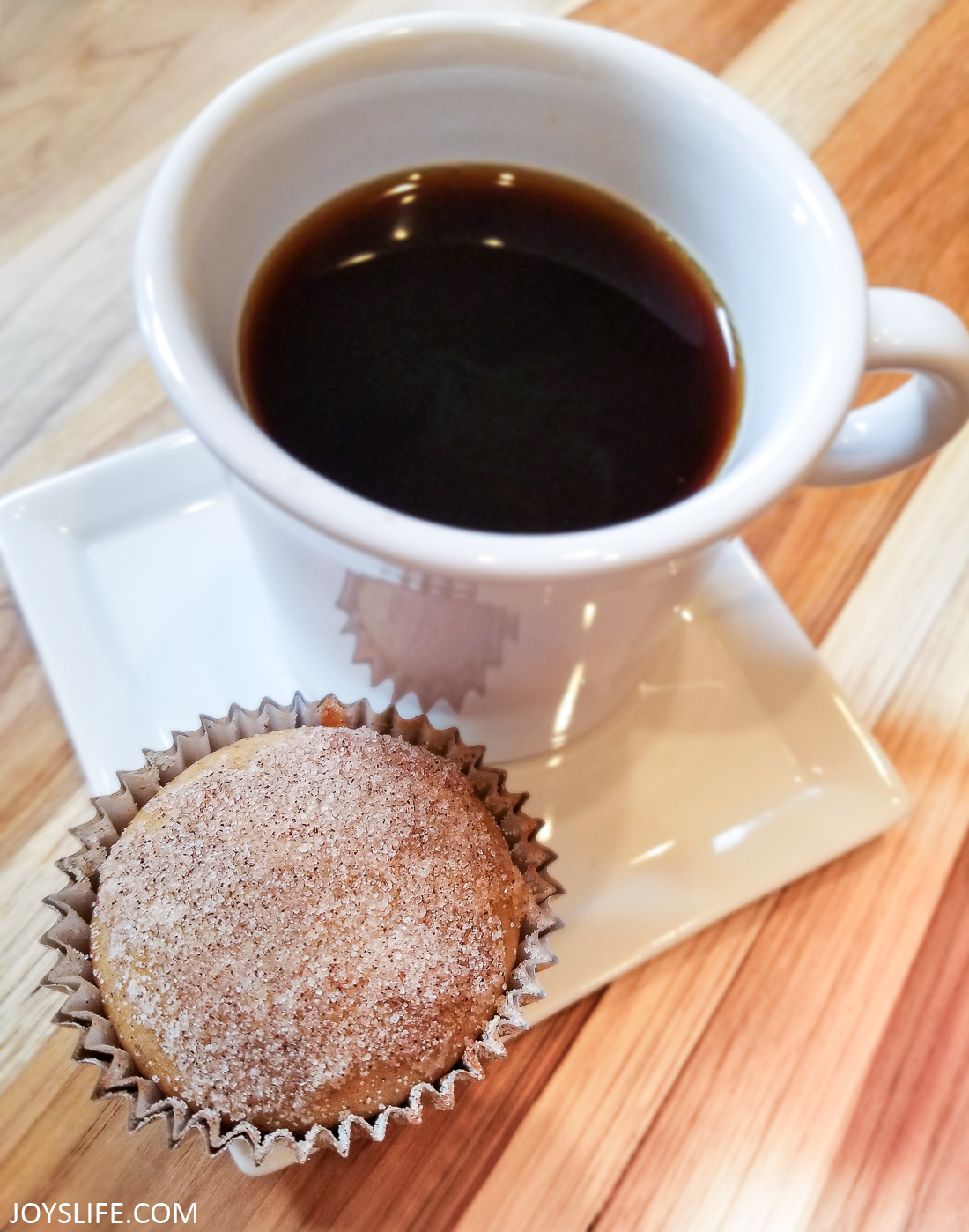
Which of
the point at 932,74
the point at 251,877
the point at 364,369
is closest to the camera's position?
the point at 251,877

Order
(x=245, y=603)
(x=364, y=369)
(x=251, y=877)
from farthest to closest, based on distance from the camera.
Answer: (x=245, y=603)
(x=364, y=369)
(x=251, y=877)

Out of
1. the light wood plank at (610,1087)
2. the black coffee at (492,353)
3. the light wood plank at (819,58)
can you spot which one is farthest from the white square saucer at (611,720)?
the light wood plank at (819,58)

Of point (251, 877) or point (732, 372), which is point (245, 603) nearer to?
point (251, 877)

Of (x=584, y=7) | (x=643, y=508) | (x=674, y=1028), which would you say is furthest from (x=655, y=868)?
(x=584, y=7)

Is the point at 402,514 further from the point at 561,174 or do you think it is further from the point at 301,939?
the point at 561,174

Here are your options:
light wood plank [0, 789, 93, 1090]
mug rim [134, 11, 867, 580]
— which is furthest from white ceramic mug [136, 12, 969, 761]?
light wood plank [0, 789, 93, 1090]

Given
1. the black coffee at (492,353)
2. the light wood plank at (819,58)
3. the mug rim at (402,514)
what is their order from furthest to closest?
the light wood plank at (819,58)
the black coffee at (492,353)
the mug rim at (402,514)

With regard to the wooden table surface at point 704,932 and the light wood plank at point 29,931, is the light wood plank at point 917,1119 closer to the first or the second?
the wooden table surface at point 704,932

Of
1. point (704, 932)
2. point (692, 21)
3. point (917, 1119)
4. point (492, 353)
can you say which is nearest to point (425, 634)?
point (492, 353)
